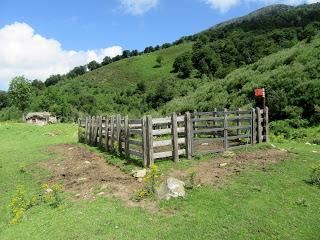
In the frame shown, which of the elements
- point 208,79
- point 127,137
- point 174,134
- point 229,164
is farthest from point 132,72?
point 229,164

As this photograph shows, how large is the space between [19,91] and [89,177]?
262 ft

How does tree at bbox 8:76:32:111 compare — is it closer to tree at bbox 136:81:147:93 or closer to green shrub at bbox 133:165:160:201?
tree at bbox 136:81:147:93

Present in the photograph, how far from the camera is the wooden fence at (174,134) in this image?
15523mm

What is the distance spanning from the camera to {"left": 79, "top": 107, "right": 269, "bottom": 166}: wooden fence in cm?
1552

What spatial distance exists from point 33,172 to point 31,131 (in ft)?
76.8

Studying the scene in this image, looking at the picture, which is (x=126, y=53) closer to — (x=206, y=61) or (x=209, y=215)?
(x=206, y=61)

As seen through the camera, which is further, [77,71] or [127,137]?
[77,71]

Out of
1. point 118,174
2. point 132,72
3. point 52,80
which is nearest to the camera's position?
point 118,174

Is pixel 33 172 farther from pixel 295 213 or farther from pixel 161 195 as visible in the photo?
pixel 295 213

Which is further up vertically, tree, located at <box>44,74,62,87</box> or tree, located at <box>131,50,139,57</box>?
tree, located at <box>131,50,139,57</box>

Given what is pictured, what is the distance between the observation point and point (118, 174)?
1507cm

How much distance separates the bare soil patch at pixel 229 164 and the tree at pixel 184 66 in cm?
9612

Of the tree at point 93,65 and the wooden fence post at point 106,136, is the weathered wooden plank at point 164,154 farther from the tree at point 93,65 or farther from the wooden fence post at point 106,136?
the tree at point 93,65

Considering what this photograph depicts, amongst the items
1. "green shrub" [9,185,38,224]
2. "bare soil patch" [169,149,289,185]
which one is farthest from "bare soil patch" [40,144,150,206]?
"bare soil patch" [169,149,289,185]
